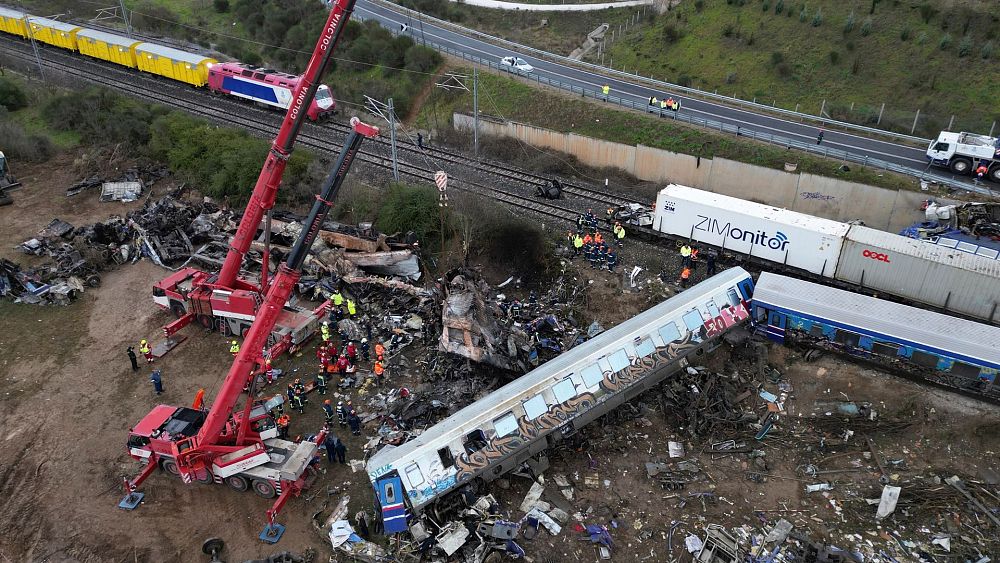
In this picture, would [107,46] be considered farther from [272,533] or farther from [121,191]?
[272,533]

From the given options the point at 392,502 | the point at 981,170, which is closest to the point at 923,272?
the point at 981,170

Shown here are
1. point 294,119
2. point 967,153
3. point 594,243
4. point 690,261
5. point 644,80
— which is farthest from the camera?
point 644,80

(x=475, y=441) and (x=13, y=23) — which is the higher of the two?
(x=13, y=23)

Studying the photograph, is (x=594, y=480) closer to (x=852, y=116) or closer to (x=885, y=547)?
(x=885, y=547)

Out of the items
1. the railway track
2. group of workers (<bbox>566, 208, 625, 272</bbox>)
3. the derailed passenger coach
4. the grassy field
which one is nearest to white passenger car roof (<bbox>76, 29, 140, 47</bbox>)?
the railway track

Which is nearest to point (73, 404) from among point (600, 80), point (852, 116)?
point (600, 80)

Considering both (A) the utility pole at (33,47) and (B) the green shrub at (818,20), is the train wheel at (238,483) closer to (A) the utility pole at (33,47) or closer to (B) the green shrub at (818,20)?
(A) the utility pole at (33,47)

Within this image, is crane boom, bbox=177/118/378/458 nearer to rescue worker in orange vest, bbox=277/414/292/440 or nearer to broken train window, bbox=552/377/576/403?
rescue worker in orange vest, bbox=277/414/292/440
